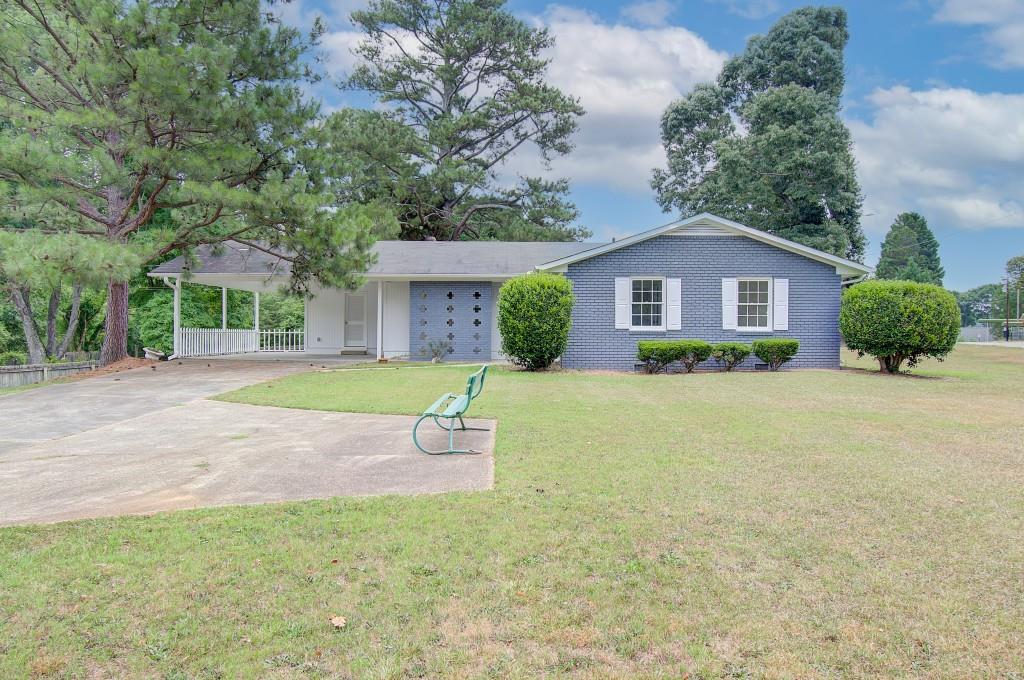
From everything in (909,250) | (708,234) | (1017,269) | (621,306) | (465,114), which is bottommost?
(621,306)

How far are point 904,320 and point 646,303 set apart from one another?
19.7 ft

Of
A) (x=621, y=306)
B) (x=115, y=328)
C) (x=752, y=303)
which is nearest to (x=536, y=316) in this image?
(x=621, y=306)

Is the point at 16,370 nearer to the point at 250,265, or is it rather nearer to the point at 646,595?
the point at 250,265

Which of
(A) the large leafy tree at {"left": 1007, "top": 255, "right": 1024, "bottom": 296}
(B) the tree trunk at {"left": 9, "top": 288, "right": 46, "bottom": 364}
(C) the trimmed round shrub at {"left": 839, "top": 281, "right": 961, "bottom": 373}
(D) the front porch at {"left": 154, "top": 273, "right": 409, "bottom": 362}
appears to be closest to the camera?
(C) the trimmed round shrub at {"left": 839, "top": 281, "right": 961, "bottom": 373}

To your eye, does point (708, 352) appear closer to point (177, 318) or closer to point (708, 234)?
point (708, 234)

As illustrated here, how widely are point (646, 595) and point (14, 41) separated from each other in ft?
55.5

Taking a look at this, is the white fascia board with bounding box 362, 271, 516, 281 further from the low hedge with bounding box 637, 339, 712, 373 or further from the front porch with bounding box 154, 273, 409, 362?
the low hedge with bounding box 637, 339, 712, 373

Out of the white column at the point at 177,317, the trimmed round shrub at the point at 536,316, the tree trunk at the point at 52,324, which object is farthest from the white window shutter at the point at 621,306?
the tree trunk at the point at 52,324

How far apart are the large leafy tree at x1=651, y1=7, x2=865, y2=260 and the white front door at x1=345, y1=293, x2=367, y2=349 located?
19.8 m

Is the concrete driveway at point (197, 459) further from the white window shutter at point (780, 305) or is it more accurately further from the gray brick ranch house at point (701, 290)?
the white window shutter at point (780, 305)

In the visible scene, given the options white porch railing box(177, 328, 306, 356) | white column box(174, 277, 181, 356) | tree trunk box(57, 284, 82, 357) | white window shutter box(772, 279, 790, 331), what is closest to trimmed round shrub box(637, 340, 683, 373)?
white window shutter box(772, 279, 790, 331)

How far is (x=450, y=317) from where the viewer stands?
19375mm

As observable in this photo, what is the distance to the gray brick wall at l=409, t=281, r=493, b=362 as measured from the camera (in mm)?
19328

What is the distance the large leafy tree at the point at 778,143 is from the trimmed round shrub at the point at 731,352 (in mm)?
16785
